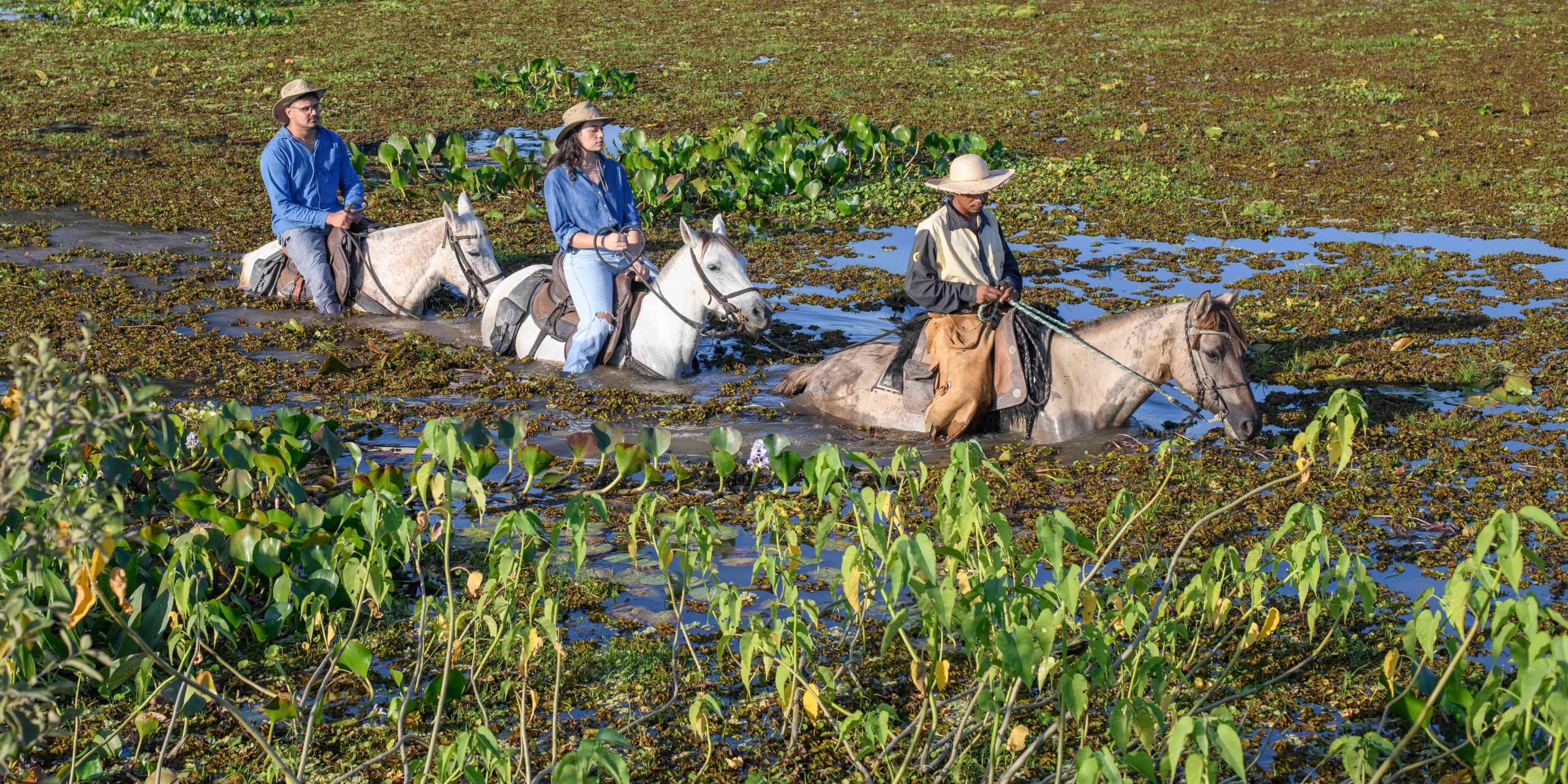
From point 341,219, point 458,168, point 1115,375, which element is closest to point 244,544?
point 1115,375

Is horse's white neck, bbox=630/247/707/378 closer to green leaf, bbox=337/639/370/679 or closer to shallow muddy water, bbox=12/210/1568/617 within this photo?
shallow muddy water, bbox=12/210/1568/617

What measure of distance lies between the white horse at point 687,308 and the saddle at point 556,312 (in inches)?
1.5

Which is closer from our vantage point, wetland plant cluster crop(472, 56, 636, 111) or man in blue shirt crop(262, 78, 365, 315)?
Result: man in blue shirt crop(262, 78, 365, 315)

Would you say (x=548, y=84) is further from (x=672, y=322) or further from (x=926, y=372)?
(x=926, y=372)

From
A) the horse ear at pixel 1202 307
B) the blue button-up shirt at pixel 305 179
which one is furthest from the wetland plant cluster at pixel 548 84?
the horse ear at pixel 1202 307

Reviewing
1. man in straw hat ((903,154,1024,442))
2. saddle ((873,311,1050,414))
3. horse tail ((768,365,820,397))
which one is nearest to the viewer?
man in straw hat ((903,154,1024,442))

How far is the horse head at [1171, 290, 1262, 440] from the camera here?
7.07 m

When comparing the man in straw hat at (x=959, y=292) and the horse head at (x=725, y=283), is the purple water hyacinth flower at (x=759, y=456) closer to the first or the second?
the man in straw hat at (x=959, y=292)

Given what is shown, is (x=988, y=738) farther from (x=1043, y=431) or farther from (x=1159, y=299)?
(x=1159, y=299)

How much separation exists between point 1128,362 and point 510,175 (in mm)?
8140

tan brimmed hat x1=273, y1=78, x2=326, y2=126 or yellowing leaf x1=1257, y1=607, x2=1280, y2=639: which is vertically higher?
tan brimmed hat x1=273, y1=78, x2=326, y2=126

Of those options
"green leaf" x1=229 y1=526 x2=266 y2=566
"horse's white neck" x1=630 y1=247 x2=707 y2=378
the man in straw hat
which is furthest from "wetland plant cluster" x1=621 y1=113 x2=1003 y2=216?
"green leaf" x1=229 y1=526 x2=266 y2=566

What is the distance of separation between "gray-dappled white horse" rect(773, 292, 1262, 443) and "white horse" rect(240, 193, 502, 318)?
9.52 ft

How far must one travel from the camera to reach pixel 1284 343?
9336mm
